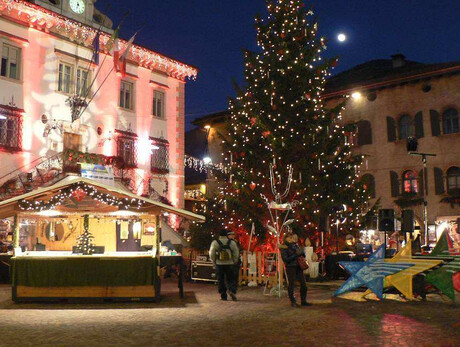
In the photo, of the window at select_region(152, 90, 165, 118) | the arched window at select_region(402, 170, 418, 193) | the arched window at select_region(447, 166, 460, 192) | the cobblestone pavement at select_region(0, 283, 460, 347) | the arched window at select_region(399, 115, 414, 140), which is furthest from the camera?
the arched window at select_region(399, 115, 414, 140)

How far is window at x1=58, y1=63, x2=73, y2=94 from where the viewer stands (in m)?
25.1

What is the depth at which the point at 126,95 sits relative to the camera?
28203 millimetres

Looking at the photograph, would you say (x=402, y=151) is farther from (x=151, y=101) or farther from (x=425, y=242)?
(x=151, y=101)

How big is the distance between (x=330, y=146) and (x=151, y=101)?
12.2m

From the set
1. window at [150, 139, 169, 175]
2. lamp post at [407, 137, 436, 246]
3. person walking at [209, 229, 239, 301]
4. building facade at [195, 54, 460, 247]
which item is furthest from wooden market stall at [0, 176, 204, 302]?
building facade at [195, 54, 460, 247]

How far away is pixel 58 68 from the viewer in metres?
24.8

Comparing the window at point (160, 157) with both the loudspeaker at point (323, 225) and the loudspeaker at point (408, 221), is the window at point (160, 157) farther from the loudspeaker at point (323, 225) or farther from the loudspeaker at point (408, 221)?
the loudspeaker at point (408, 221)

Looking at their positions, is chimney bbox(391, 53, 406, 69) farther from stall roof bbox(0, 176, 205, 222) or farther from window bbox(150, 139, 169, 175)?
stall roof bbox(0, 176, 205, 222)

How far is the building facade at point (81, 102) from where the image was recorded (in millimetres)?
23031

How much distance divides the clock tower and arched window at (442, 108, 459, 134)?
1920cm

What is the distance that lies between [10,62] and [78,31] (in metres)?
3.90

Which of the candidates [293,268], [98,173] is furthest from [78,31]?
[293,268]

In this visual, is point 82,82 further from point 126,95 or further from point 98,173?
point 98,173

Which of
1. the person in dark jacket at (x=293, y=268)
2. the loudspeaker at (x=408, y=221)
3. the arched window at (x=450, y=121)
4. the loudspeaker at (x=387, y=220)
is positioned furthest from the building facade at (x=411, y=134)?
the person in dark jacket at (x=293, y=268)
